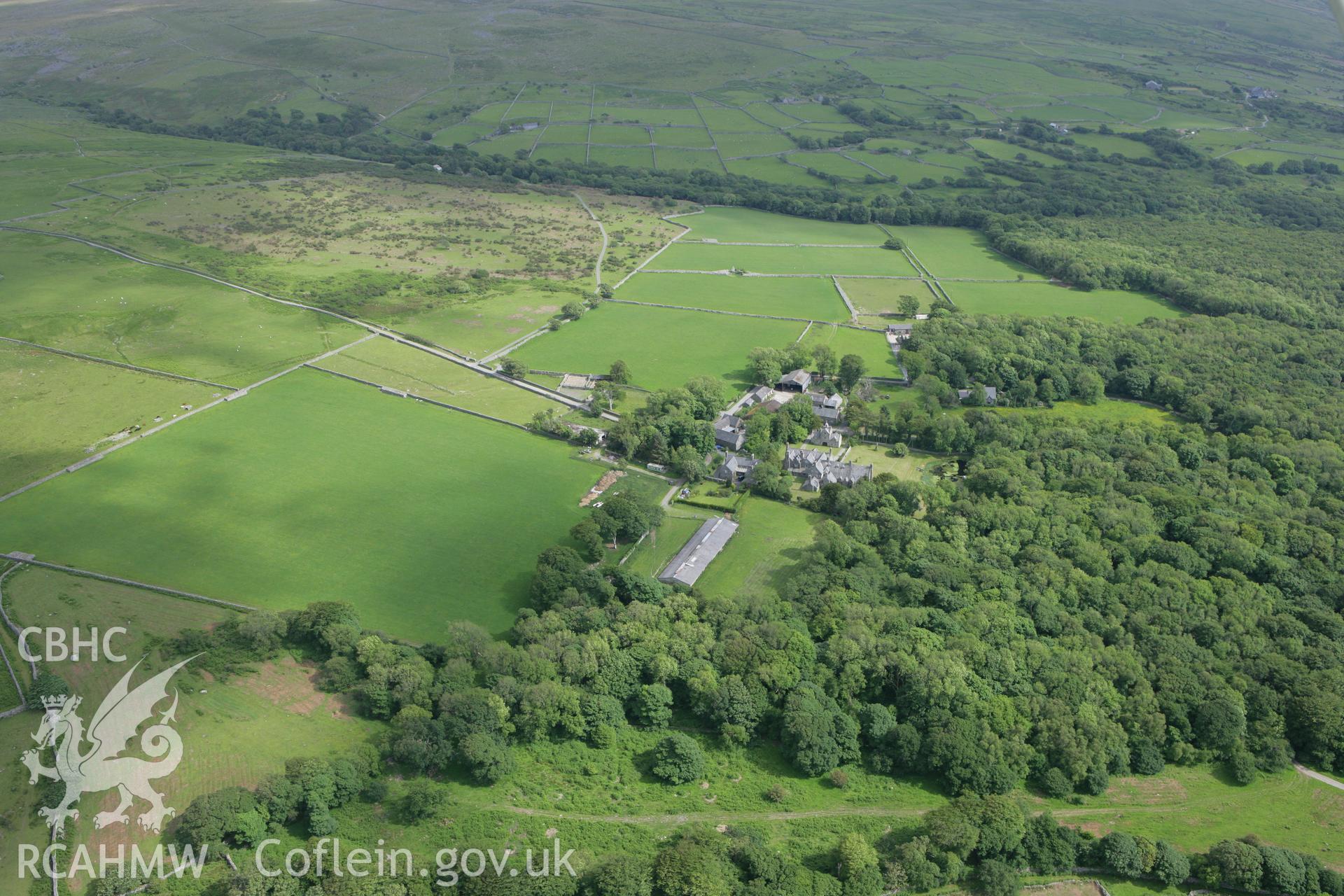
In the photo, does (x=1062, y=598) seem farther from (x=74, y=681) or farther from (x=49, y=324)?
(x=49, y=324)

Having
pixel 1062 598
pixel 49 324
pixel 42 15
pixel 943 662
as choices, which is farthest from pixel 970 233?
pixel 42 15

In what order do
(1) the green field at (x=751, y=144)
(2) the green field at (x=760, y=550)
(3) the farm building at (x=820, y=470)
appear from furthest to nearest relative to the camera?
1. (1) the green field at (x=751, y=144)
2. (3) the farm building at (x=820, y=470)
3. (2) the green field at (x=760, y=550)

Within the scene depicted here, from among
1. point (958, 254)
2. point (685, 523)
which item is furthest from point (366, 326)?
point (958, 254)

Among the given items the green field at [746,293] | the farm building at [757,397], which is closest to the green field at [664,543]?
the farm building at [757,397]

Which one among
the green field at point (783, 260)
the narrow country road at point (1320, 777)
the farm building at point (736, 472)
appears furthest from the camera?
the green field at point (783, 260)

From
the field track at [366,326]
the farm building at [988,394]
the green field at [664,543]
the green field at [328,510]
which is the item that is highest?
the farm building at [988,394]

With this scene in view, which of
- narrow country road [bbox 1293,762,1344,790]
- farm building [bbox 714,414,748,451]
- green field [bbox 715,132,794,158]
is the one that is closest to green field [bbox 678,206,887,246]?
green field [bbox 715,132,794,158]

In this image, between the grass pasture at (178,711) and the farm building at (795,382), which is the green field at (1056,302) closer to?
the farm building at (795,382)
